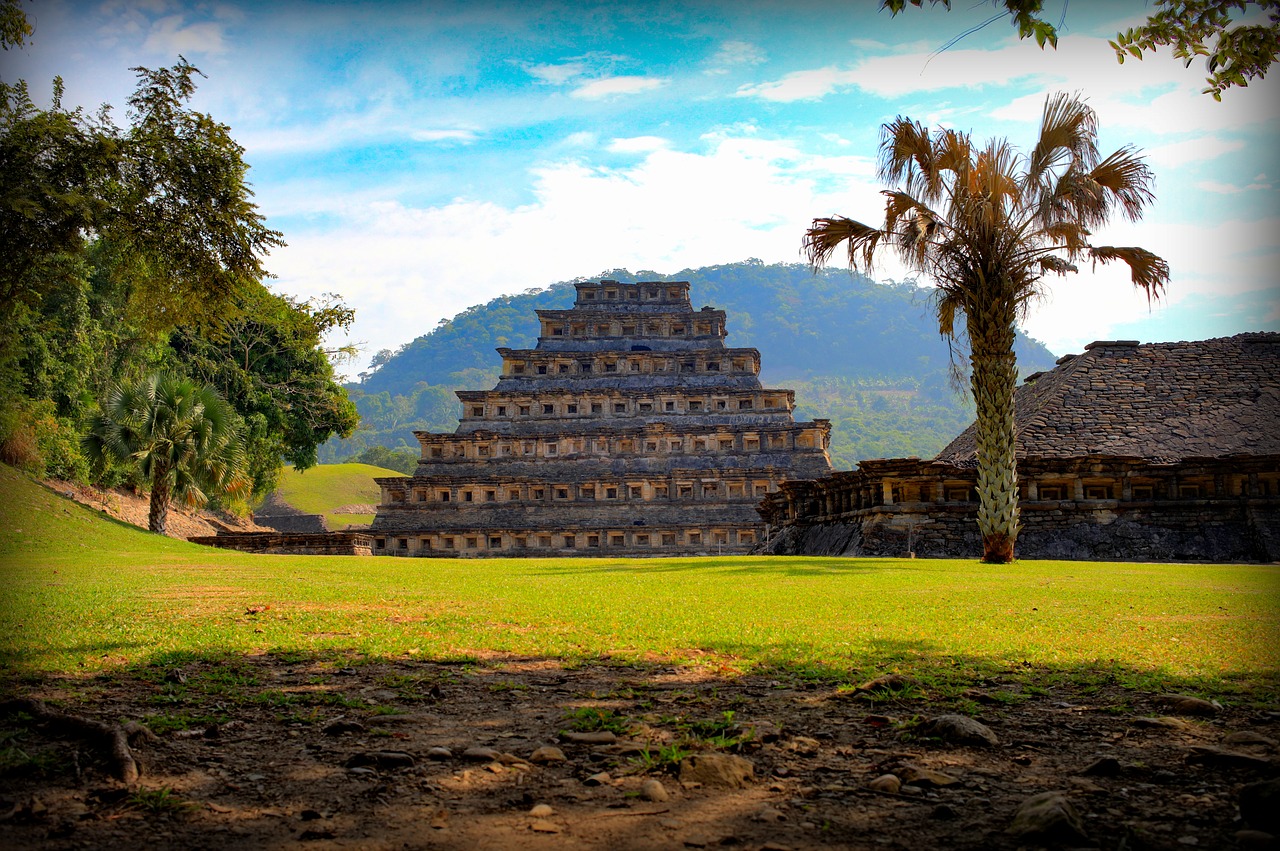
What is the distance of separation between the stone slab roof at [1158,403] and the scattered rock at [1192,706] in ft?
60.6

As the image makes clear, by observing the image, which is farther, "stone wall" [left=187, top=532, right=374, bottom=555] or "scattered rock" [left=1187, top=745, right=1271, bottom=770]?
"stone wall" [left=187, top=532, right=374, bottom=555]

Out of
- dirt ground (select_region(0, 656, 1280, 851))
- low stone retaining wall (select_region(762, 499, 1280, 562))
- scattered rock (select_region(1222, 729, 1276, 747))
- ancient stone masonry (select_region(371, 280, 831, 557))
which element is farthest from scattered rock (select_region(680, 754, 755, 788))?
ancient stone masonry (select_region(371, 280, 831, 557))

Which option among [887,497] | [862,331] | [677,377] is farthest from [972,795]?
[862,331]

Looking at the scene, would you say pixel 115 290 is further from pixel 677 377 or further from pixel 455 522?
pixel 677 377

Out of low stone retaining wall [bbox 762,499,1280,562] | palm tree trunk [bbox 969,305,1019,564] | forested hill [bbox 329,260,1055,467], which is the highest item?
forested hill [bbox 329,260,1055,467]

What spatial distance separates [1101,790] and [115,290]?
40804 millimetres

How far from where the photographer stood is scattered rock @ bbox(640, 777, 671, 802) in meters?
3.46

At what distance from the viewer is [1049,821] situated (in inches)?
119

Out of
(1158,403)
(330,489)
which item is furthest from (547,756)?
(330,489)

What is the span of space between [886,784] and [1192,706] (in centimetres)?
230

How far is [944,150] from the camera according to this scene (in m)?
16.9

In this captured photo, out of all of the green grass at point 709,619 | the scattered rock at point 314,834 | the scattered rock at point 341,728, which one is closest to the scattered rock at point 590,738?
the scattered rock at point 341,728

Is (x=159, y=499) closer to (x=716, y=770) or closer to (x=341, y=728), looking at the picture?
(x=341, y=728)

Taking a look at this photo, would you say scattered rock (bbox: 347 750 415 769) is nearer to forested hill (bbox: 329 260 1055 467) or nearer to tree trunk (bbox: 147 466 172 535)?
tree trunk (bbox: 147 466 172 535)
